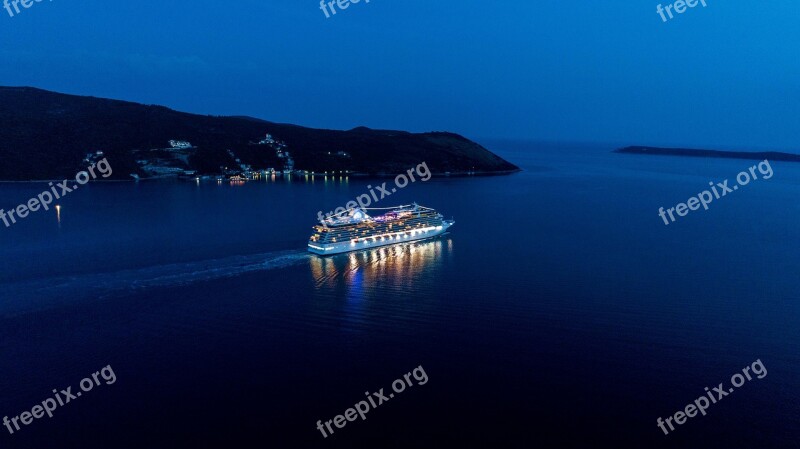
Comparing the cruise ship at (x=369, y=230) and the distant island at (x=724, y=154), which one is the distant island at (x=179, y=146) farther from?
the distant island at (x=724, y=154)

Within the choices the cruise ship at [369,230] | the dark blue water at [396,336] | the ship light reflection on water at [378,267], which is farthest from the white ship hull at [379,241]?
the dark blue water at [396,336]

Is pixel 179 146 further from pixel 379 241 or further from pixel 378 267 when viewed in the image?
pixel 378 267

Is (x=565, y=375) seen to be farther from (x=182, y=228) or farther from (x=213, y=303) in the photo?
(x=182, y=228)

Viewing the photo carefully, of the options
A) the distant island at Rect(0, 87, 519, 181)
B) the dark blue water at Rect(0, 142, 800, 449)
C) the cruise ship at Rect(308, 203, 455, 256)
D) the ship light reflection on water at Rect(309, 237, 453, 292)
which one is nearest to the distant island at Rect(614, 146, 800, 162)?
the distant island at Rect(0, 87, 519, 181)

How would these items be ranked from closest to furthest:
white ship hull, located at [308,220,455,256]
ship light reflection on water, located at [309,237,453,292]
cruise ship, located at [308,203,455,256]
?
1. ship light reflection on water, located at [309,237,453,292]
2. white ship hull, located at [308,220,455,256]
3. cruise ship, located at [308,203,455,256]

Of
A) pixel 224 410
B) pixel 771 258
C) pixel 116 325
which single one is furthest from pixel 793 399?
pixel 116 325

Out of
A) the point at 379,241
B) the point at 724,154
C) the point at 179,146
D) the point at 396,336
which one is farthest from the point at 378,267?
the point at 724,154

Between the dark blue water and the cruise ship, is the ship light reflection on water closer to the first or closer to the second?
the dark blue water

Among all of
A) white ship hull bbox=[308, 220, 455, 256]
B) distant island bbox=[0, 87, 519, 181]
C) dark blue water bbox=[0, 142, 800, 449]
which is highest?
distant island bbox=[0, 87, 519, 181]
